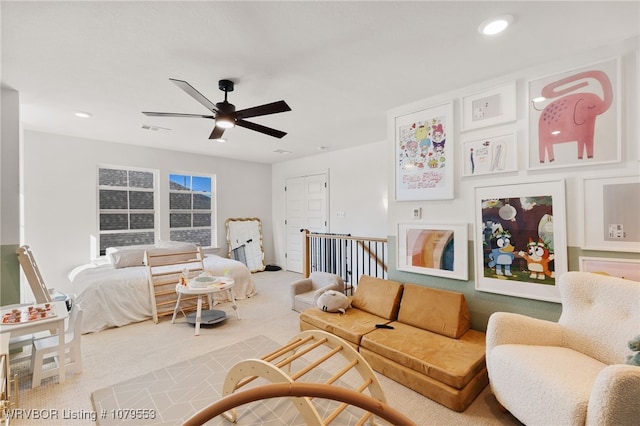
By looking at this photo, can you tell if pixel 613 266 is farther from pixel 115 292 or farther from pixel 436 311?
pixel 115 292

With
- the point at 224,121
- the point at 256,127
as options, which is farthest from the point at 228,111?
the point at 256,127

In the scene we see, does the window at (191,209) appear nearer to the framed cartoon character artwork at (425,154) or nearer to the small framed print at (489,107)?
the framed cartoon character artwork at (425,154)

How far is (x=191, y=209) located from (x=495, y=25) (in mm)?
5667

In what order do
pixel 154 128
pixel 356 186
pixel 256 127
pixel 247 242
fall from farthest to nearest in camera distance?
pixel 247 242
pixel 356 186
pixel 154 128
pixel 256 127

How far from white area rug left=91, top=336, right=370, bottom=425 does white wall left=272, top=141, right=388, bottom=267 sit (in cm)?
305

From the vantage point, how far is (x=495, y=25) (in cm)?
184

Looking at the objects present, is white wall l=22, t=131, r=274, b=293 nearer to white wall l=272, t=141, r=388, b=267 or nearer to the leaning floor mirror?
the leaning floor mirror

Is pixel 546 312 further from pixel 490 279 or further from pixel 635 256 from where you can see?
pixel 635 256

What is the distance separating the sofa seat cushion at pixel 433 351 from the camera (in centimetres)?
196

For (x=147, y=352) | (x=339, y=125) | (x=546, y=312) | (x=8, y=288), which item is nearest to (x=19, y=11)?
(x=8, y=288)

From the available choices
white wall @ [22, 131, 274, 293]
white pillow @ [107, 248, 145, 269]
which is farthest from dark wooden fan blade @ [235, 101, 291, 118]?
white wall @ [22, 131, 274, 293]

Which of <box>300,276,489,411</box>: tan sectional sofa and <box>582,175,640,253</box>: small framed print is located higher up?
<box>582,175,640,253</box>: small framed print

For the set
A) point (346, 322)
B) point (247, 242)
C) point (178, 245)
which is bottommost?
point (346, 322)

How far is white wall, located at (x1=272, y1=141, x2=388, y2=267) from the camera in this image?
491 cm
